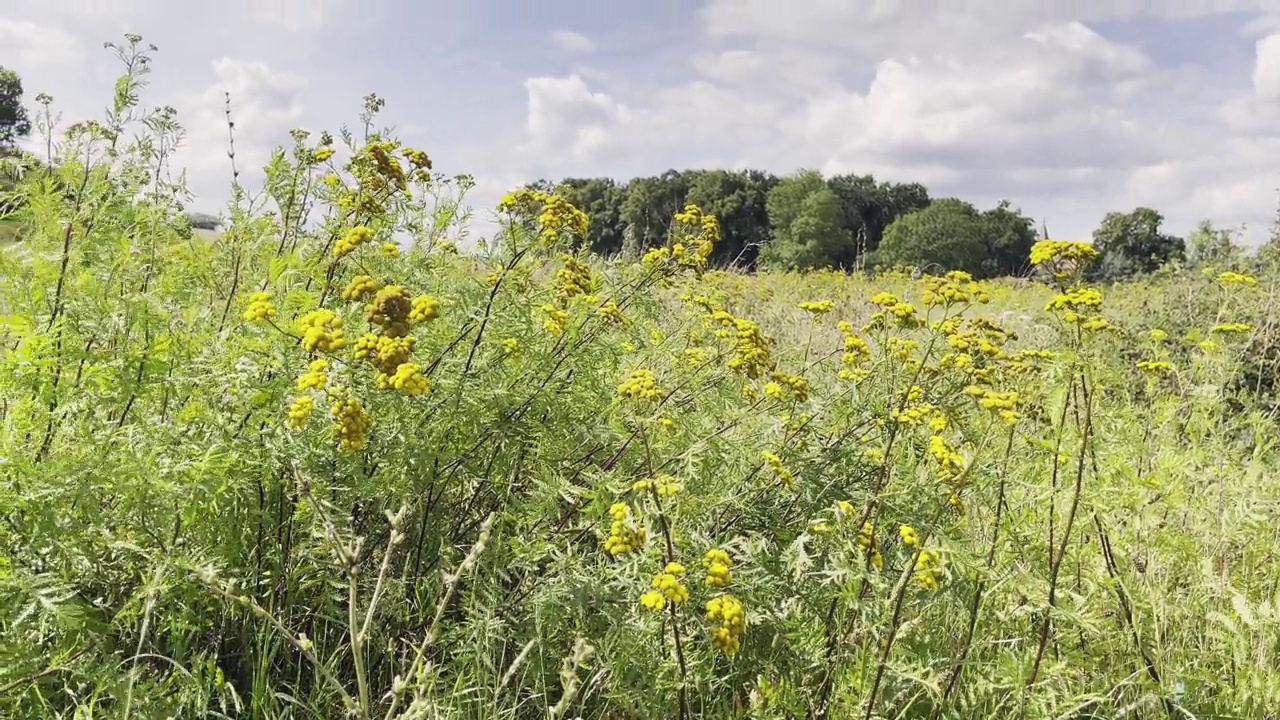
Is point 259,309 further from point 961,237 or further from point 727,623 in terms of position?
point 961,237

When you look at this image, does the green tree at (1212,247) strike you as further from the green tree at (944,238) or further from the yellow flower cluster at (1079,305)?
the green tree at (944,238)

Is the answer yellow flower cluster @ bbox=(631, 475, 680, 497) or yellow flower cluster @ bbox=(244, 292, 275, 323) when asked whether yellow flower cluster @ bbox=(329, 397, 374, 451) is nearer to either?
yellow flower cluster @ bbox=(244, 292, 275, 323)

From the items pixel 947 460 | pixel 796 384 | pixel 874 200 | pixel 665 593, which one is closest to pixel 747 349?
pixel 796 384

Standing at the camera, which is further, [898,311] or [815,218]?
[815,218]

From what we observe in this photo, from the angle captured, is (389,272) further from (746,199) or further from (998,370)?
(746,199)

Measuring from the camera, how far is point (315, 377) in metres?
1.68

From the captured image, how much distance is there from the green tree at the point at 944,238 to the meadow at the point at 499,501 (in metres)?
46.3

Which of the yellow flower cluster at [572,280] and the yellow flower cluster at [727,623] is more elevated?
the yellow flower cluster at [572,280]

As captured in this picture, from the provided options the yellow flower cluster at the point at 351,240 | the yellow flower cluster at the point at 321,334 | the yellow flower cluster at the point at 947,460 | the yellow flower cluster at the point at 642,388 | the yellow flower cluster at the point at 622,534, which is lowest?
the yellow flower cluster at the point at 622,534

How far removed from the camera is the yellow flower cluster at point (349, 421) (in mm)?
1677

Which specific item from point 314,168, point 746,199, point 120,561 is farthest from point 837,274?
point 746,199

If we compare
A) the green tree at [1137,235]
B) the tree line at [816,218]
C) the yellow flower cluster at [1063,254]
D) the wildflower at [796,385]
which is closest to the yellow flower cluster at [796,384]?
the wildflower at [796,385]

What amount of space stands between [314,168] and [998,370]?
98.3 inches

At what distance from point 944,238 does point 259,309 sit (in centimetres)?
5277
